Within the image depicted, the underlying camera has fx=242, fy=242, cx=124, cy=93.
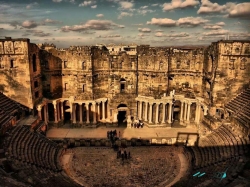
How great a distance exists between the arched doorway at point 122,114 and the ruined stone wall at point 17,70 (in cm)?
1186

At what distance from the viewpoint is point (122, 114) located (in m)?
36.1

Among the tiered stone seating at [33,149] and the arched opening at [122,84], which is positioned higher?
the arched opening at [122,84]

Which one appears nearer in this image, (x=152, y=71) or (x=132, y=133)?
(x=132, y=133)

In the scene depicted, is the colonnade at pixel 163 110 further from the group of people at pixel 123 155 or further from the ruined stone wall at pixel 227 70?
the group of people at pixel 123 155

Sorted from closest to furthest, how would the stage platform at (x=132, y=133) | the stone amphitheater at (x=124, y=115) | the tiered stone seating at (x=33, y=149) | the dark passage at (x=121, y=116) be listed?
the tiered stone seating at (x=33, y=149), the stone amphitheater at (x=124, y=115), the stage platform at (x=132, y=133), the dark passage at (x=121, y=116)

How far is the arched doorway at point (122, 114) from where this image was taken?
113 ft

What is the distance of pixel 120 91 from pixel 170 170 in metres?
14.5

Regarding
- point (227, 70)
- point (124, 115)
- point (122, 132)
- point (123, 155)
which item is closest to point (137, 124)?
point (122, 132)

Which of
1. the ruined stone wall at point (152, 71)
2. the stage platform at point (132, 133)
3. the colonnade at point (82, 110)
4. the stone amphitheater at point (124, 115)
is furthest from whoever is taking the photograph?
the colonnade at point (82, 110)

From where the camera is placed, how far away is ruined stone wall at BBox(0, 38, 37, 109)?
1094 inches

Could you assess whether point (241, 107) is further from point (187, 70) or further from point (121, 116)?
point (121, 116)

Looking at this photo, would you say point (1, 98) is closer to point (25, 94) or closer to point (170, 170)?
point (25, 94)

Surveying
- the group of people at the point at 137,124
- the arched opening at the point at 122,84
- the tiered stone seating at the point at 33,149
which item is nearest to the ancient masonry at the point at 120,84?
the arched opening at the point at 122,84

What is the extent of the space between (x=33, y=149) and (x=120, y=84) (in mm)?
15561
